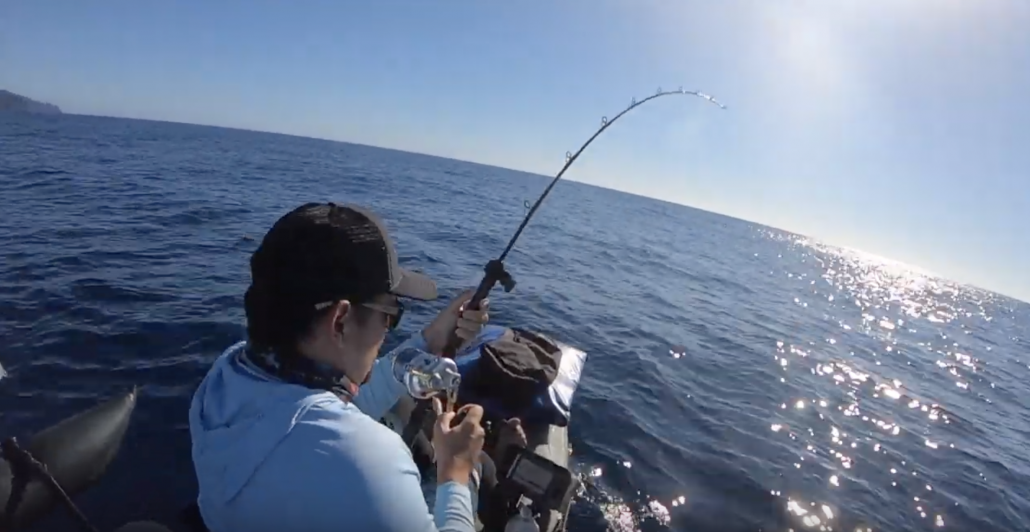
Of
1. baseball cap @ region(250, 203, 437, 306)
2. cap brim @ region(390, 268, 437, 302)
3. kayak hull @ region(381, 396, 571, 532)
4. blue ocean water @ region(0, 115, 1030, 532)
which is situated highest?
baseball cap @ region(250, 203, 437, 306)

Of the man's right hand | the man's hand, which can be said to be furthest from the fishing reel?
the man's right hand

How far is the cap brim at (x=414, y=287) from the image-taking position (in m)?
2.11

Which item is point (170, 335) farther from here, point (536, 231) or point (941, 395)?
point (536, 231)

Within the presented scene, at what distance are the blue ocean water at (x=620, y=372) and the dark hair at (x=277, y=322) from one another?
3855 millimetres

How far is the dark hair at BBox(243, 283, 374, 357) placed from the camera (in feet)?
6.14

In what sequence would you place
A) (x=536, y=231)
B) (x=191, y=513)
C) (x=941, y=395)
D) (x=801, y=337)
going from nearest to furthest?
(x=191, y=513), (x=941, y=395), (x=801, y=337), (x=536, y=231)

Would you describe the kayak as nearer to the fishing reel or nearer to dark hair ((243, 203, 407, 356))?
the fishing reel

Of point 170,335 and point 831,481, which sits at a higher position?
point 170,335

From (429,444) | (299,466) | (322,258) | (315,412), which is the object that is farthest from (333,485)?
(429,444)

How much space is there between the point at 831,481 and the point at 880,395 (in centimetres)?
588

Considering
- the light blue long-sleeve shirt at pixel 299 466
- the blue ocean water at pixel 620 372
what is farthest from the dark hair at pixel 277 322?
the blue ocean water at pixel 620 372

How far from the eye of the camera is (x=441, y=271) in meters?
13.8

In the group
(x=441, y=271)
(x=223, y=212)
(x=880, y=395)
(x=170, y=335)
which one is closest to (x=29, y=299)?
(x=170, y=335)

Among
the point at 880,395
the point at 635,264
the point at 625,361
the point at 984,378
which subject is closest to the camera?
the point at 625,361
